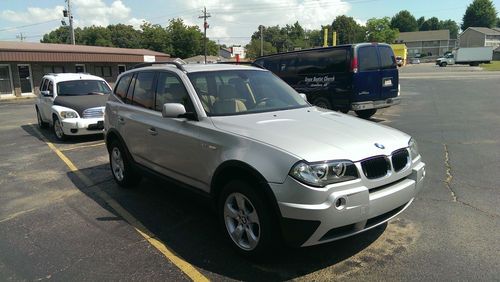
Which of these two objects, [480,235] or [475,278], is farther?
[480,235]

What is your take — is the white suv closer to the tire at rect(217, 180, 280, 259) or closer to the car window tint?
the car window tint

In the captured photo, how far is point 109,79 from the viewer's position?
3753cm

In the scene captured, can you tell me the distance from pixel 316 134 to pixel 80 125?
27.1 ft

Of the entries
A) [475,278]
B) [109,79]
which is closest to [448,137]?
[475,278]

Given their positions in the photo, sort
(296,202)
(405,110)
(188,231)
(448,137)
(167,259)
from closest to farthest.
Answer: (296,202), (167,259), (188,231), (448,137), (405,110)

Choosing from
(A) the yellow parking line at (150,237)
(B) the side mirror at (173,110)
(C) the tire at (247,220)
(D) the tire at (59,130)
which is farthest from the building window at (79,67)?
(C) the tire at (247,220)

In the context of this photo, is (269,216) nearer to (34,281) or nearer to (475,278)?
(475,278)

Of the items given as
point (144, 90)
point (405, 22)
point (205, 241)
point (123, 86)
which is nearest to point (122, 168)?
point (123, 86)

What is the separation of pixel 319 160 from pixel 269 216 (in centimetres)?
64

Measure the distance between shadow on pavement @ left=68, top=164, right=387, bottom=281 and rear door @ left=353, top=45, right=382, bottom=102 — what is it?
6729 millimetres

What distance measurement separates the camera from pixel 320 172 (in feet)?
10.7

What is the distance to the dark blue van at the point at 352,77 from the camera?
1083 cm

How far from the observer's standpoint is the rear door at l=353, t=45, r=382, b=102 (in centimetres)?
1080

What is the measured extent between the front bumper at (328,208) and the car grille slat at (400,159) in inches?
9.2
